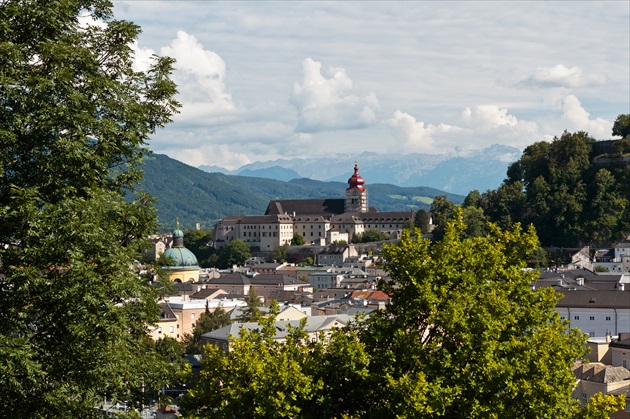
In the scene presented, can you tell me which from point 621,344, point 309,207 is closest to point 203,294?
point 621,344

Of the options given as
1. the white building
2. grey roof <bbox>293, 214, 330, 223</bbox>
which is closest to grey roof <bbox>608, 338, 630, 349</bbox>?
the white building

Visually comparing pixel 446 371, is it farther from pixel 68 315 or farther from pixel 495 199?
pixel 495 199

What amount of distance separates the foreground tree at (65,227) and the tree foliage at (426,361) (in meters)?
4.58

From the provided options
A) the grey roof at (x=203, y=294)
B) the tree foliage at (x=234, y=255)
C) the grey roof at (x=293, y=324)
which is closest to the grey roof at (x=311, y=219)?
the tree foliage at (x=234, y=255)

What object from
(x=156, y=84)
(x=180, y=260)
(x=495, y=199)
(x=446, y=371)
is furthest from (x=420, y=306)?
(x=495, y=199)

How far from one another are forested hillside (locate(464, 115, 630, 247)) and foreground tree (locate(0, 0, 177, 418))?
367 feet

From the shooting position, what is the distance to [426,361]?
66.2 ft

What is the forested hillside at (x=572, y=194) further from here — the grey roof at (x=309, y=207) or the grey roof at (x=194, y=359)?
the grey roof at (x=194, y=359)

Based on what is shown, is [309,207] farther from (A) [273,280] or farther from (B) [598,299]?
(B) [598,299]

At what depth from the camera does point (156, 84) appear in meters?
16.5

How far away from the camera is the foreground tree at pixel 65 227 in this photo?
45.8 feet

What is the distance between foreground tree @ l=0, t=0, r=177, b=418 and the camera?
45.8 feet

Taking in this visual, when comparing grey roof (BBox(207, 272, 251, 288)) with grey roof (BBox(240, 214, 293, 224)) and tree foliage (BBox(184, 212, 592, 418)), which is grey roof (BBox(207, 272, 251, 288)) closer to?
grey roof (BBox(240, 214, 293, 224))

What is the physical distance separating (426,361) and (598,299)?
178 ft
